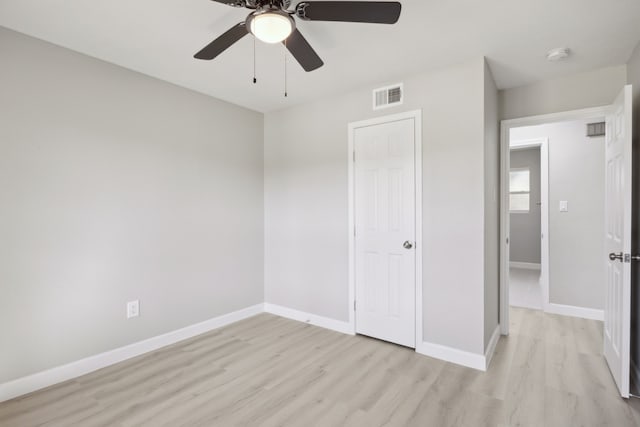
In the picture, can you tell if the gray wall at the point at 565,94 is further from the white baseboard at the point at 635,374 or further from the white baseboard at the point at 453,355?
the white baseboard at the point at 453,355

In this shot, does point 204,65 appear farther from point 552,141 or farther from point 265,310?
point 552,141

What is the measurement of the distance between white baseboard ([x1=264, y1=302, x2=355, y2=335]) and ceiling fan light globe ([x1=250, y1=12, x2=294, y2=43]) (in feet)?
9.09

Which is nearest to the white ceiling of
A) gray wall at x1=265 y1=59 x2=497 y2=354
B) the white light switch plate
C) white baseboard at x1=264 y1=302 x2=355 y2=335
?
gray wall at x1=265 y1=59 x2=497 y2=354

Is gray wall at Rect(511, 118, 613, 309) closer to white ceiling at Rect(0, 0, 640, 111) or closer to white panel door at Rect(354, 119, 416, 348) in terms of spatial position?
white ceiling at Rect(0, 0, 640, 111)

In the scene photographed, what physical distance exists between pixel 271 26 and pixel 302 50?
38 cm

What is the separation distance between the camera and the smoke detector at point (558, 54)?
2.48 metres

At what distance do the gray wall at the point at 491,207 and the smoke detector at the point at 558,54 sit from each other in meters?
0.43

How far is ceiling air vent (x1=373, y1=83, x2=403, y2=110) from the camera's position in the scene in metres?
3.08

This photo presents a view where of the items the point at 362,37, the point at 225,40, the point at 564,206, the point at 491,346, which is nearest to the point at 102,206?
the point at 225,40

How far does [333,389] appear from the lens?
2365mm

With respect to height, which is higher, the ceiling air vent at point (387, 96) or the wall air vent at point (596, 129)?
the ceiling air vent at point (387, 96)

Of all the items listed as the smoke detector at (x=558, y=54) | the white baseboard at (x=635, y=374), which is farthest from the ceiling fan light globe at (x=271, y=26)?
the white baseboard at (x=635, y=374)

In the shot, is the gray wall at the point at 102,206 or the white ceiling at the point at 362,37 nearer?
the white ceiling at the point at 362,37

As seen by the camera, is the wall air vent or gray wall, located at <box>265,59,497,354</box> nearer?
gray wall, located at <box>265,59,497,354</box>
